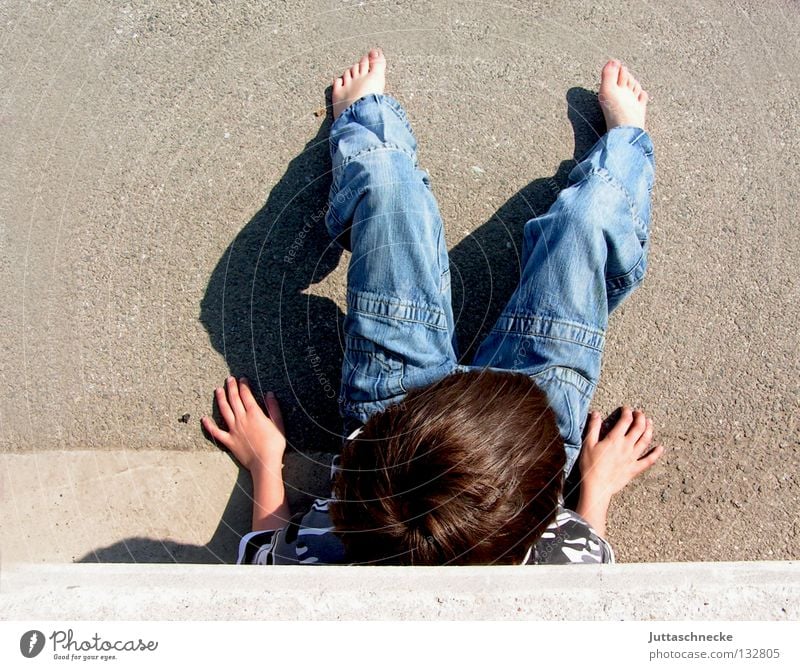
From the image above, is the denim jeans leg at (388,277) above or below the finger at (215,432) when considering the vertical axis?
above

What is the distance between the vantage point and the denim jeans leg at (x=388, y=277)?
1229 millimetres

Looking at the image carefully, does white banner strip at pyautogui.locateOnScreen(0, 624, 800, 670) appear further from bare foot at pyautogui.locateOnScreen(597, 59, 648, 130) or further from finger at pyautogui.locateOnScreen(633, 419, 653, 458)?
bare foot at pyautogui.locateOnScreen(597, 59, 648, 130)

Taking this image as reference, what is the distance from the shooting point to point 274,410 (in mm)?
1388

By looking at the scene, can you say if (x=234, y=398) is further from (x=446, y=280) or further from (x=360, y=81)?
(x=360, y=81)

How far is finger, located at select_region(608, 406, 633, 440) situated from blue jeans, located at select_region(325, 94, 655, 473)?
114 mm

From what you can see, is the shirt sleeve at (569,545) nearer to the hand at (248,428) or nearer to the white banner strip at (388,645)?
→ the white banner strip at (388,645)

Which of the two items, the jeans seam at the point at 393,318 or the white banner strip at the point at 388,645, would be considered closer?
the white banner strip at the point at 388,645

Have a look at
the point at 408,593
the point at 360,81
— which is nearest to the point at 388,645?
the point at 408,593

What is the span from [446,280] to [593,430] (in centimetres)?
48

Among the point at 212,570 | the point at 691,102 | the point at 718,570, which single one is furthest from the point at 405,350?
the point at 691,102

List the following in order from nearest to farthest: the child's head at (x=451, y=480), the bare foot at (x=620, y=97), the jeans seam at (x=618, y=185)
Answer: the child's head at (x=451, y=480) < the jeans seam at (x=618, y=185) < the bare foot at (x=620, y=97)

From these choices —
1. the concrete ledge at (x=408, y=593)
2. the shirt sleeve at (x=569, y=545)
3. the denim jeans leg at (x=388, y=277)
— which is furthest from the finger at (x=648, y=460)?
the denim jeans leg at (x=388, y=277)

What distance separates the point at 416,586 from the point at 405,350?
45 cm

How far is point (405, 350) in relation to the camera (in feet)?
4.00
